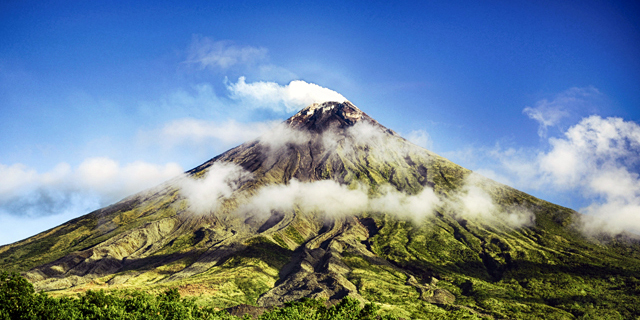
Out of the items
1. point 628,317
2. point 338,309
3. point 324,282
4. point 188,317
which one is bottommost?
point 628,317

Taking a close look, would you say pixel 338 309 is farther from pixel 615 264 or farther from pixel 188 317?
pixel 615 264

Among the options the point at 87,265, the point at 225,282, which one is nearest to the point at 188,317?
the point at 225,282

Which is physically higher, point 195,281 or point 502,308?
point 195,281

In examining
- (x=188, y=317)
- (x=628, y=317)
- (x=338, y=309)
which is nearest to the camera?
(x=188, y=317)

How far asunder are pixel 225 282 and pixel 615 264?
203783mm

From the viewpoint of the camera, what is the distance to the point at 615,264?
196 meters

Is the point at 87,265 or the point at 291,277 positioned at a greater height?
the point at 87,265

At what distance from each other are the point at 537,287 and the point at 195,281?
543ft

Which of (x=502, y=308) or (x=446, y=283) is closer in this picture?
(x=502, y=308)

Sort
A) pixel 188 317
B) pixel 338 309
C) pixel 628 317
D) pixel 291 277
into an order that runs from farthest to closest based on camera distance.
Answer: pixel 291 277
pixel 628 317
pixel 338 309
pixel 188 317

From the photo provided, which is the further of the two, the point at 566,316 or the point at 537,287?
the point at 537,287

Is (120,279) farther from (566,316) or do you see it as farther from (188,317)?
(566,316)

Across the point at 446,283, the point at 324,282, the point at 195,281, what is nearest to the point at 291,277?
the point at 324,282

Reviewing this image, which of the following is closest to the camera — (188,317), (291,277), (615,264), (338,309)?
(188,317)
